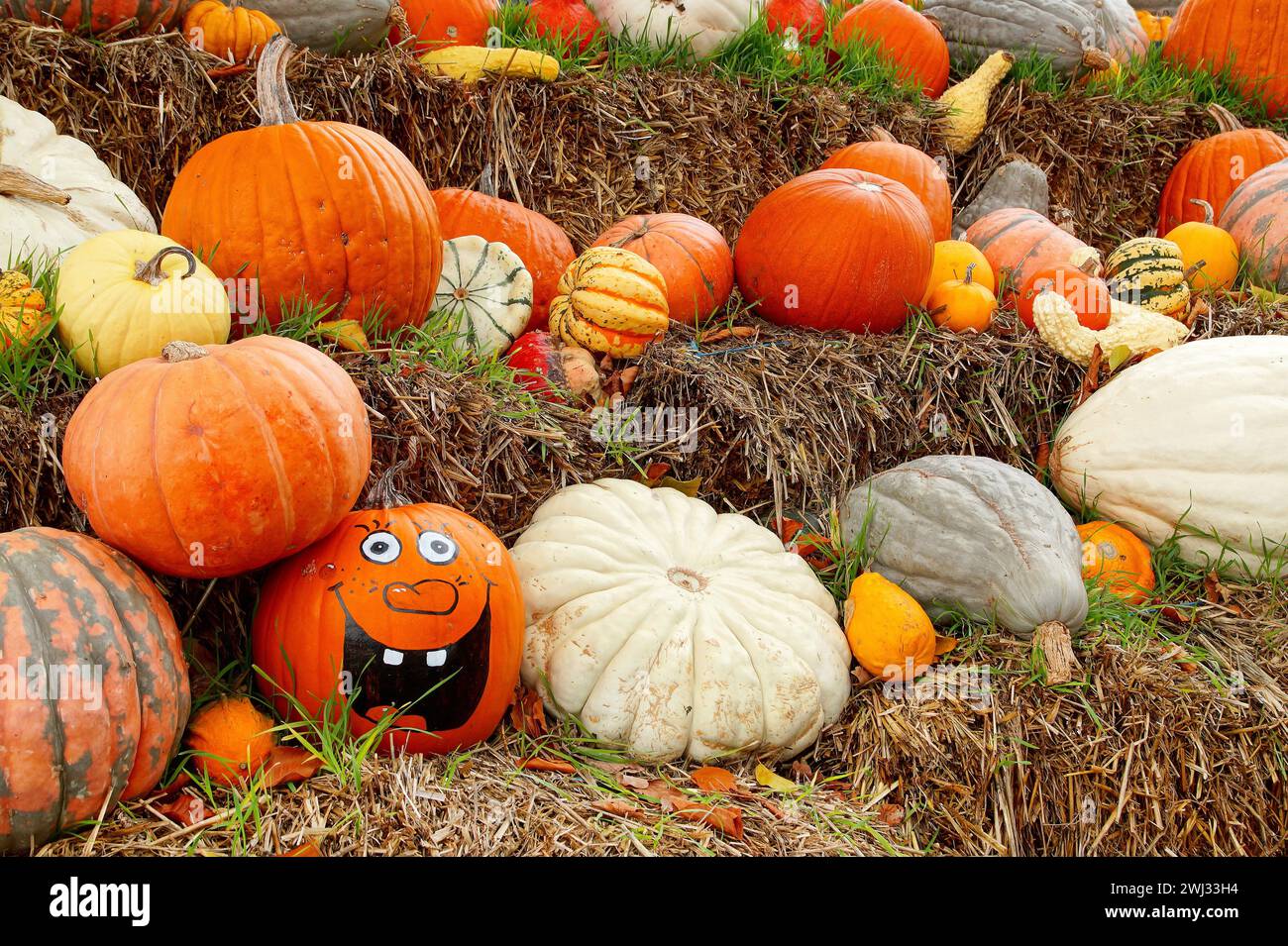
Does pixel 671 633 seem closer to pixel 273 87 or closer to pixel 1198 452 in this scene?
pixel 1198 452

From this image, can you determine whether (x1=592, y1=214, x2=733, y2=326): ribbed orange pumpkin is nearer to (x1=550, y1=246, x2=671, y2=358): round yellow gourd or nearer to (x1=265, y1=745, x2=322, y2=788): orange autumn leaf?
(x1=550, y1=246, x2=671, y2=358): round yellow gourd

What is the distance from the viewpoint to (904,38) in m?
4.80

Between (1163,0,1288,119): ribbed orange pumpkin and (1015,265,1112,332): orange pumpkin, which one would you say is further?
(1163,0,1288,119): ribbed orange pumpkin

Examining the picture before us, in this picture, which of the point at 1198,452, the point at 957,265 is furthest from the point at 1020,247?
the point at 1198,452

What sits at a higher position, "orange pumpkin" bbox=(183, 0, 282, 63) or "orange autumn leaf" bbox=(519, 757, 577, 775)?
"orange pumpkin" bbox=(183, 0, 282, 63)

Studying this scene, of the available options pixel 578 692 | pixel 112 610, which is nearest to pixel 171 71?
pixel 112 610

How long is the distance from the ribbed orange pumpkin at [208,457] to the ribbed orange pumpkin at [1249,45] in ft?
16.2

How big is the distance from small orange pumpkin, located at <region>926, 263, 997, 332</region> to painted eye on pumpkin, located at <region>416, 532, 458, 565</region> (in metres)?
2.00

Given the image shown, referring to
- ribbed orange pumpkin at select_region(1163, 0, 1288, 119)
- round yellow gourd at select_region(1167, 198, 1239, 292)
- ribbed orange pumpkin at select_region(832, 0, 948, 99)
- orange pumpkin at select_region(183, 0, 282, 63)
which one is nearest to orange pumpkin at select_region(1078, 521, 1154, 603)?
round yellow gourd at select_region(1167, 198, 1239, 292)

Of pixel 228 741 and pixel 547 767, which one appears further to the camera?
pixel 547 767

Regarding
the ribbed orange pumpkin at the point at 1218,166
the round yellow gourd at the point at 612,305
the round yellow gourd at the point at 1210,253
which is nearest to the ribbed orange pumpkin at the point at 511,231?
the round yellow gourd at the point at 612,305

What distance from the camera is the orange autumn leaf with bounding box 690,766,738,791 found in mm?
2322

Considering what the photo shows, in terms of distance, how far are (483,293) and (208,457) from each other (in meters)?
1.40

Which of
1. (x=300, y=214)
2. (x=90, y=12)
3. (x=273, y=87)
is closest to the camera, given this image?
(x=300, y=214)
